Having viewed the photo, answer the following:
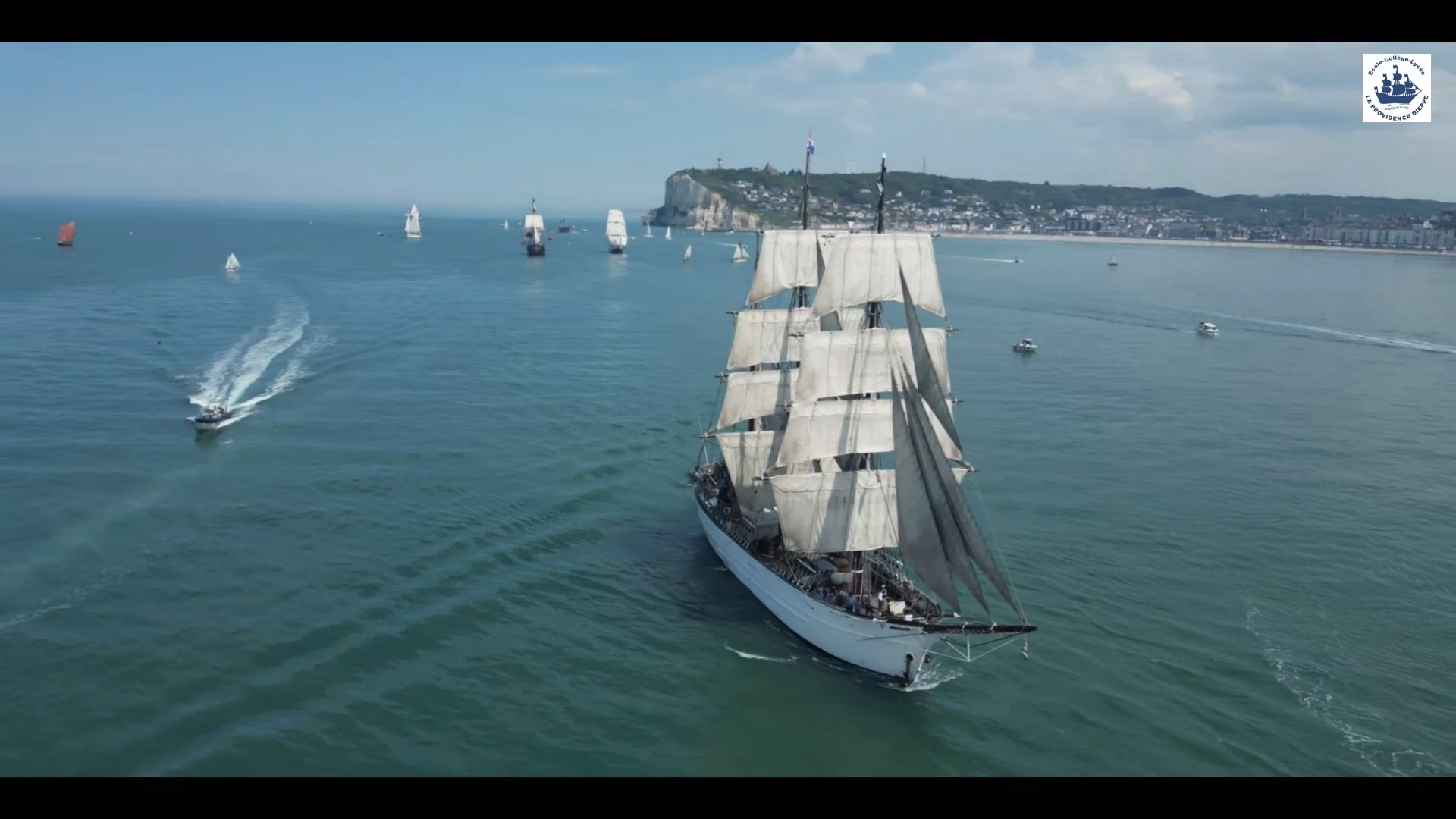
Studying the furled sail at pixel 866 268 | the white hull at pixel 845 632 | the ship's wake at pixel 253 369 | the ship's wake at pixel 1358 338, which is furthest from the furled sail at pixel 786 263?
the ship's wake at pixel 1358 338

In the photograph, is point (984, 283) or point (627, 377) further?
point (984, 283)

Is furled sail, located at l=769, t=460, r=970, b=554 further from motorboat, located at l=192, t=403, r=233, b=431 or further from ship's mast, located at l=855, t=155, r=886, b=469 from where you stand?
motorboat, located at l=192, t=403, r=233, b=431

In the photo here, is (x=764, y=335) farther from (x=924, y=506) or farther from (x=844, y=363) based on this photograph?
(x=924, y=506)

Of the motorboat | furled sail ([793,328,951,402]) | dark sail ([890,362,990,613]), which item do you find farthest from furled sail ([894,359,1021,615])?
the motorboat

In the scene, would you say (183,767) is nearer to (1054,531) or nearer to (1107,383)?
(1054,531)

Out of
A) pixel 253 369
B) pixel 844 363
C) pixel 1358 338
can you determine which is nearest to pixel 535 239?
pixel 253 369
